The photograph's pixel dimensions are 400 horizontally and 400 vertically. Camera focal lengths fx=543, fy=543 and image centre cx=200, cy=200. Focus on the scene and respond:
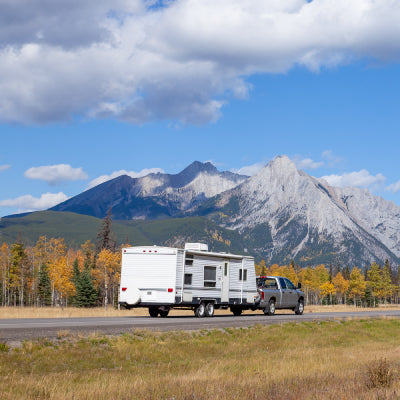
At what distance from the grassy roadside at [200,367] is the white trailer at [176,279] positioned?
638 cm

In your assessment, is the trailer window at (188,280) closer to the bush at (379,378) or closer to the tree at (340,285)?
the bush at (379,378)

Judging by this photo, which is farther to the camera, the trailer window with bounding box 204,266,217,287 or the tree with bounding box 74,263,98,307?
the tree with bounding box 74,263,98,307

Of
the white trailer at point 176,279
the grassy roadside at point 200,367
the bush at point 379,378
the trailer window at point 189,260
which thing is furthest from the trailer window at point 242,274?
the bush at point 379,378

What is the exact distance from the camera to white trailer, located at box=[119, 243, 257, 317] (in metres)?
27.7

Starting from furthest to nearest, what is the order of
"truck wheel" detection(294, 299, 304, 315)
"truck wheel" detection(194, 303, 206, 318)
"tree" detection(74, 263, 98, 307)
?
"tree" detection(74, 263, 98, 307)
"truck wheel" detection(294, 299, 304, 315)
"truck wheel" detection(194, 303, 206, 318)

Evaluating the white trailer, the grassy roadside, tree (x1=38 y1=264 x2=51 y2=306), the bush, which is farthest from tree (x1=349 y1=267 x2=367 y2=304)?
the bush

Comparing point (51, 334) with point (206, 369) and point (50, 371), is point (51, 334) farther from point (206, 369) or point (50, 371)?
point (206, 369)

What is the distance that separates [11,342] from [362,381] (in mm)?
9188

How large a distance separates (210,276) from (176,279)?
121 inches

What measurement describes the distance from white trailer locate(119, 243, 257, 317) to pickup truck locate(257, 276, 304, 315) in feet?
9.10

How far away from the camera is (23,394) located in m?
10.1

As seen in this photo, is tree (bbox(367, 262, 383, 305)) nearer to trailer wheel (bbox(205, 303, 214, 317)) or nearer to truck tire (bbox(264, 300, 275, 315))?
truck tire (bbox(264, 300, 275, 315))

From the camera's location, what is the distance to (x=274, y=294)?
111 ft

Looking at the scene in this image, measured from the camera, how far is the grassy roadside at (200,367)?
10.3 metres
